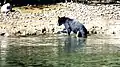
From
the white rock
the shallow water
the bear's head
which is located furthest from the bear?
the white rock

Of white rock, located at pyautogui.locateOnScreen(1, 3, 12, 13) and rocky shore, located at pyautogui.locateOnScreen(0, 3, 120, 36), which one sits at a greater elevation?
white rock, located at pyautogui.locateOnScreen(1, 3, 12, 13)

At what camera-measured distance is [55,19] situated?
105 ft

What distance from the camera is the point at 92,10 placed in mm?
37094

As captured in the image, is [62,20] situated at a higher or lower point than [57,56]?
higher

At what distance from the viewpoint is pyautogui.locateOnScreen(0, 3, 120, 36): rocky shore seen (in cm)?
2788

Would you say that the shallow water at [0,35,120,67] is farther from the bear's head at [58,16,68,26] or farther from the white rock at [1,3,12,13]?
the white rock at [1,3,12,13]

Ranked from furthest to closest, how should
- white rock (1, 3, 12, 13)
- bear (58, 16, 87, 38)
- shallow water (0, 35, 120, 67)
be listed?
1. white rock (1, 3, 12, 13)
2. bear (58, 16, 87, 38)
3. shallow water (0, 35, 120, 67)

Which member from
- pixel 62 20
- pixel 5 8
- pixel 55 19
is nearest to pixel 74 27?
pixel 62 20

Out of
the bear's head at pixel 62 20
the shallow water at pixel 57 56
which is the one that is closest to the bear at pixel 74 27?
the bear's head at pixel 62 20

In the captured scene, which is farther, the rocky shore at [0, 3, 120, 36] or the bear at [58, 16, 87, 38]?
the rocky shore at [0, 3, 120, 36]

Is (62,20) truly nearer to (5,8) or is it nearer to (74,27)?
(74,27)

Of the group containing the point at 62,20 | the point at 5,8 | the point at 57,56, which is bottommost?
the point at 57,56

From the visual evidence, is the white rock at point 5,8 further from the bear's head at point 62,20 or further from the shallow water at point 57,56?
the shallow water at point 57,56

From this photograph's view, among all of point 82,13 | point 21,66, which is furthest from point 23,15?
point 21,66
